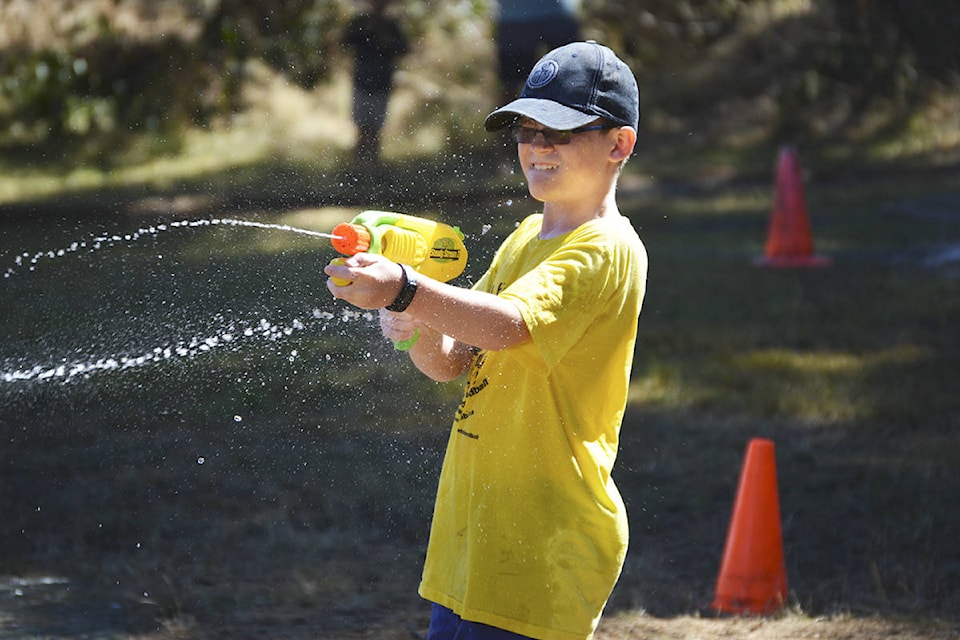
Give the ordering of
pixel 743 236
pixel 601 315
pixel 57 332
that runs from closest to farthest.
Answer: pixel 601 315 → pixel 57 332 → pixel 743 236

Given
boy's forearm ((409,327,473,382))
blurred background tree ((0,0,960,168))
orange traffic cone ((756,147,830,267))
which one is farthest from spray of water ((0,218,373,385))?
blurred background tree ((0,0,960,168))

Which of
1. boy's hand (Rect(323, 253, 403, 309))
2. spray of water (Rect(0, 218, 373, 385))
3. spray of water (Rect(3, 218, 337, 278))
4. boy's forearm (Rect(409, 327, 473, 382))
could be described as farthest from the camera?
spray of water (Rect(3, 218, 337, 278))

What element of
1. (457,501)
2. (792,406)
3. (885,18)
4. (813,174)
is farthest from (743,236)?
(457,501)

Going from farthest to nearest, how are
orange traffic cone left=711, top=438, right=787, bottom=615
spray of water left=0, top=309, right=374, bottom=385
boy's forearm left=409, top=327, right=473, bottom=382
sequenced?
1. spray of water left=0, top=309, right=374, bottom=385
2. orange traffic cone left=711, top=438, right=787, bottom=615
3. boy's forearm left=409, top=327, right=473, bottom=382

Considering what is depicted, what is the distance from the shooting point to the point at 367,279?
1.92 meters

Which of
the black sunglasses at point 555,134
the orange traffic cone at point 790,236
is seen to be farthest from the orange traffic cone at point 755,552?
the orange traffic cone at point 790,236

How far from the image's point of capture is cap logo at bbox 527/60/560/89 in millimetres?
2217

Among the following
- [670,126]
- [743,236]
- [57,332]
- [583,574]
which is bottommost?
[670,126]

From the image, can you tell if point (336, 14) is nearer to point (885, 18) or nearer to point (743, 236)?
point (743, 236)

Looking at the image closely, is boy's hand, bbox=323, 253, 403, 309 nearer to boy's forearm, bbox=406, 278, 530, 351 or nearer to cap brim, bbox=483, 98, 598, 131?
boy's forearm, bbox=406, 278, 530, 351

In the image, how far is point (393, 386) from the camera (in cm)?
592

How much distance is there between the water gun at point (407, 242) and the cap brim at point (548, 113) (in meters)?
0.23

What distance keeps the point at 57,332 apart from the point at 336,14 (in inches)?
330

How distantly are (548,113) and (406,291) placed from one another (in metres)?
0.41
